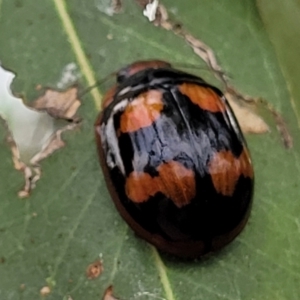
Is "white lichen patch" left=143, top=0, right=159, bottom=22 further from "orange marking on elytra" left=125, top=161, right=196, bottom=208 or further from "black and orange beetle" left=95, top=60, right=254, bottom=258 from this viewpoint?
"orange marking on elytra" left=125, top=161, right=196, bottom=208

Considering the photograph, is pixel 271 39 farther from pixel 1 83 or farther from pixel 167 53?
pixel 1 83

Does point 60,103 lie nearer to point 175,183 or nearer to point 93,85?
point 93,85

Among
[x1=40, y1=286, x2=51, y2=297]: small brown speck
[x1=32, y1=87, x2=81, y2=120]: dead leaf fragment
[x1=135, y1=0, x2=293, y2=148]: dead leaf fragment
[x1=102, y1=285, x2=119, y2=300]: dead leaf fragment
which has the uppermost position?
[x1=135, y1=0, x2=293, y2=148]: dead leaf fragment

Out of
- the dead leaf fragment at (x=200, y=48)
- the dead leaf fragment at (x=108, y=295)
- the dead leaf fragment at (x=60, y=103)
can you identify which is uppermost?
the dead leaf fragment at (x=200, y=48)

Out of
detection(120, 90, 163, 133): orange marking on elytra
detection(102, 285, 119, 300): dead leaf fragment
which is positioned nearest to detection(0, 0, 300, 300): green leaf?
detection(102, 285, 119, 300): dead leaf fragment

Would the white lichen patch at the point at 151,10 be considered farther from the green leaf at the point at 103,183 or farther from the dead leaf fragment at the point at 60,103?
the dead leaf fragment at the point at 60,103

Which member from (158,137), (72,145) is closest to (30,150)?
(72,145)

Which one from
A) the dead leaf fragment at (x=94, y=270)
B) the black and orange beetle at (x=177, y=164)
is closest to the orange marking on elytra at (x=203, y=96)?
the black and orange beetle at (x=177, y=164)

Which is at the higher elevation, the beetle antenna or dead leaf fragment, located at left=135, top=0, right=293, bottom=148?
dead leaf fragment, located at left=135, top=0, right=293, bottom=148
